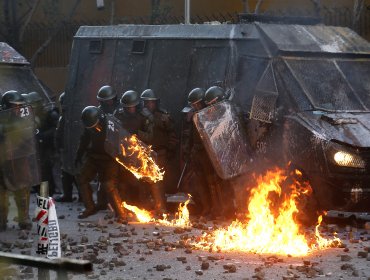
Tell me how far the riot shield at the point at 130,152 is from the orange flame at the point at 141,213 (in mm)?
455

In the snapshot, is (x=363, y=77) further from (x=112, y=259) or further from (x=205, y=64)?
(x=112, y=259)

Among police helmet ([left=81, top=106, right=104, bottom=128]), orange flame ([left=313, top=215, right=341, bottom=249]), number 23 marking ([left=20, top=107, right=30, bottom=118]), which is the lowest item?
orange flame ([left=313, top=215, right=341, bottom=249])

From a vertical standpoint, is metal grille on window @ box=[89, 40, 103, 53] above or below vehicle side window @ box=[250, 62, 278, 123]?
above

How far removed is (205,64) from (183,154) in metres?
1.33

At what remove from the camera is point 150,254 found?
35.8ft

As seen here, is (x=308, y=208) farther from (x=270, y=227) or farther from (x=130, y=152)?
(x=130, y=152)

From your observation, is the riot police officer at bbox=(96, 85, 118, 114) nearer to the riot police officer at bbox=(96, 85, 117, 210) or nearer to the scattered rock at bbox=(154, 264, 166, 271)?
the riot police officer at bbox=(96, 85, 117, 210)

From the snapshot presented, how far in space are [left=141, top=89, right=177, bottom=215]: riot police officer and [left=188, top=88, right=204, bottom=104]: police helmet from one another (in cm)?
75

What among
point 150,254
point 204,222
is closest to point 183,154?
point 204,222

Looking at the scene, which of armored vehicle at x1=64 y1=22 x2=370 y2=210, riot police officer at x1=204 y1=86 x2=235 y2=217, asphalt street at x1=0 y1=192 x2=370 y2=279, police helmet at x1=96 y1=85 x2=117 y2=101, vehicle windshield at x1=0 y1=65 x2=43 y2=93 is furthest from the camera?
vehicle windshield at x1=0 y1=65 x2=43 y2=93

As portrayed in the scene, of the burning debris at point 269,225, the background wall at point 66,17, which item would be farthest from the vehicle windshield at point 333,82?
the background wall at point 66,17

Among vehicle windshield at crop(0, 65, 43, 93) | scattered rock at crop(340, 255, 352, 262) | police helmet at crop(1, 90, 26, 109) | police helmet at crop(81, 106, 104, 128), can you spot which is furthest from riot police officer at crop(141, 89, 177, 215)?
vehicle windshield at crop(0, 65, 43, 93)

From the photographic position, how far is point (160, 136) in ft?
46.8

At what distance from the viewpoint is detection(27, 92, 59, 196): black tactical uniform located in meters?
17.0
